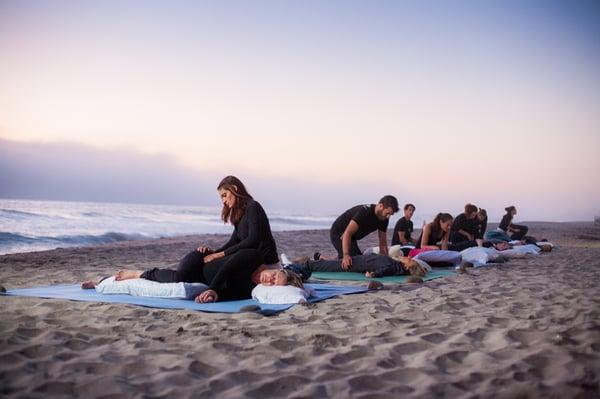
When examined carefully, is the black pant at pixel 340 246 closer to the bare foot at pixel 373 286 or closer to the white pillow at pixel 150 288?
the bare foot at pixel 373 286

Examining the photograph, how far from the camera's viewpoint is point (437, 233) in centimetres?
948

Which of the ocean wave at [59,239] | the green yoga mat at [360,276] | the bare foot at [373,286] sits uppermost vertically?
the bare foot at [373,286]

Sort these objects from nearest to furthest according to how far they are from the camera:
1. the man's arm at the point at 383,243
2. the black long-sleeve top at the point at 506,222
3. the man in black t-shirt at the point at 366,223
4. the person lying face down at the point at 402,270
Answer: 1. the person lying face down at the point at 402,270
2. the man in black t-shirt at the point at 366,223
3. the man's arm at the point at 383,243
4. the black long-sleeve top at the point at 506,222

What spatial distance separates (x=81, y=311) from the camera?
14.4 ft

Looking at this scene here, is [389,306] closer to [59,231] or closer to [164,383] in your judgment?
[164,383]

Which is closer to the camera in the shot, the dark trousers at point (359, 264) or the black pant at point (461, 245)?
the dark trousers at point (359, 264)

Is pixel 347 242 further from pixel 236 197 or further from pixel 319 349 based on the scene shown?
pixel 319 349

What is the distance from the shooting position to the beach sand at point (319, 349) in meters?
2.62

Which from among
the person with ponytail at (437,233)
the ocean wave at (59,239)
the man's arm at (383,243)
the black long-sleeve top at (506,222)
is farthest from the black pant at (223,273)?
the black long-sleeve top at (506,222)

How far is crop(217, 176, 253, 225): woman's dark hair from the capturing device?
5.29m

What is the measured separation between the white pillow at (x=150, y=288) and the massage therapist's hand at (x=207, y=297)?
212mm

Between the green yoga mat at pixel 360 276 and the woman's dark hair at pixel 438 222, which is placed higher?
the woman's dark hair at pixel 438 222

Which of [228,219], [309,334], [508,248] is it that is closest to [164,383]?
[309,334]

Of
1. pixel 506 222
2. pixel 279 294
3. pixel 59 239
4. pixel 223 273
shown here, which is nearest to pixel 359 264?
pixel 279 294
